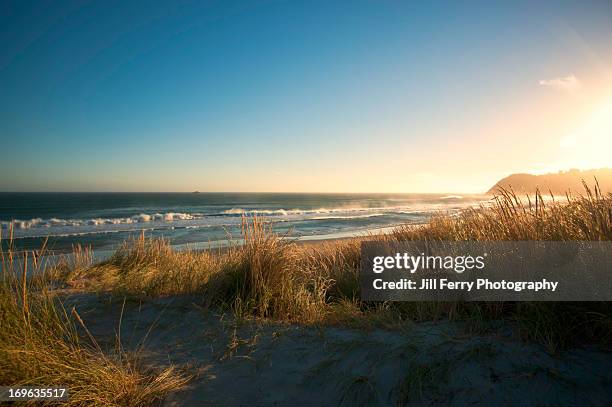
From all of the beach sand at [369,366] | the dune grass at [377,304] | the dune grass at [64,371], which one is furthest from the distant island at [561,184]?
the dune grass at [64,371]

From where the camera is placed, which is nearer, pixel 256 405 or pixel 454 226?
pixel 256 405

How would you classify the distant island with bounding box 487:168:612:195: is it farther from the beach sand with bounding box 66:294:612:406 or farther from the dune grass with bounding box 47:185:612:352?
the beach sand with bounding box 66:294:612:406

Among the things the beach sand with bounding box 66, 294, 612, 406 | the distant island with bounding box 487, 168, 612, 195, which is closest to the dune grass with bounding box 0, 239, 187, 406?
the beach sand with bounding box 66, 294, 612, 406

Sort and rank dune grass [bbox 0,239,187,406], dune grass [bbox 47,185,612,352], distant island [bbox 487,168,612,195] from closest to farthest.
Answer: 1. dune grass [bbox 0,239,187,406]
2. dune grass [bbox 47,185,612,352]
3. distant island [bbox 487,168,612,195]

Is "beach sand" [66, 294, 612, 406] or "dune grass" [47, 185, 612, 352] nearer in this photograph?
"beach sand" [66, 294, 612, 406]

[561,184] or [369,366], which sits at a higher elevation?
[561,184]

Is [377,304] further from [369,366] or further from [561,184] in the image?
[561,184]

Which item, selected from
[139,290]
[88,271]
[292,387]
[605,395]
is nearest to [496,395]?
[605,395]

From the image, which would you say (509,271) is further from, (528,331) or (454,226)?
(454,226)

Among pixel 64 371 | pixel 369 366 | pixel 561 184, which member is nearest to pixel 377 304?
pixel 369 366

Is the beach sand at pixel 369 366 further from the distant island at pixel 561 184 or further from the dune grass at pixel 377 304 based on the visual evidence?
the distant island at pixel 561 184

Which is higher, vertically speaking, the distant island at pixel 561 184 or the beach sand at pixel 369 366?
the distant island at pixel 561 184

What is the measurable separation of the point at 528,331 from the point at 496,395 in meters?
0.84

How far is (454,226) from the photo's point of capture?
6.20m
